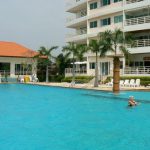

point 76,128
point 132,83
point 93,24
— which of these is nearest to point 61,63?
point 93,24

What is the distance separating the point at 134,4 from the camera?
127 ft

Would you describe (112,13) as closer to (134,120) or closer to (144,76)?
(144,76)

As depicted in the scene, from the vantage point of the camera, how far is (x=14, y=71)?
5206cm

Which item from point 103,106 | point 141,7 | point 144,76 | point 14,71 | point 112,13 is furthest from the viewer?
point 14,71

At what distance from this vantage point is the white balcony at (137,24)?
37.5 metres

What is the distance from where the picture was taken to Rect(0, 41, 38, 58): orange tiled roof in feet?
169

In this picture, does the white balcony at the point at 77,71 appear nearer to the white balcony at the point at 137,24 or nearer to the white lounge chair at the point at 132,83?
the white balcony at the point at 137,24

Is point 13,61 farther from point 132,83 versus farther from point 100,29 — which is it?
point 132,83

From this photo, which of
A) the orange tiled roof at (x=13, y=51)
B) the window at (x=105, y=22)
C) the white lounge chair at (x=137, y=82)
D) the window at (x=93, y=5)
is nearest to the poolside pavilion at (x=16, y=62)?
the orange tiled roof at (x=13, y=51)

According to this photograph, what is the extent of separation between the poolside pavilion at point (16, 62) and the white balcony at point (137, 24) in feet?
51.3

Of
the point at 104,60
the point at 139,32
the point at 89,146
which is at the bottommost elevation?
the point at 89,146

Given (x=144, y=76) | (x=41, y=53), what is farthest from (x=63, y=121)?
(x=41, y=53)

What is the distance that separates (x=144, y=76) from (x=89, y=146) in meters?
25.8

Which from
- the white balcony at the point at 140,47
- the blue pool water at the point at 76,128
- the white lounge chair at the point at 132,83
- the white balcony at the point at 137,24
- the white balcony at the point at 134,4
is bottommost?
Answer: the blue pool water at the point at 76,128
